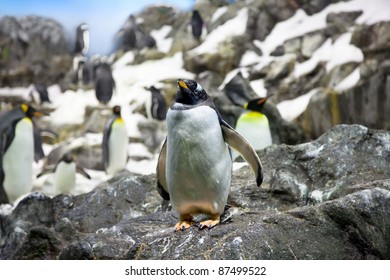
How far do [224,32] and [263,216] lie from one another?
498cm

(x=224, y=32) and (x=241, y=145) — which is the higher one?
(x=241, y=145)

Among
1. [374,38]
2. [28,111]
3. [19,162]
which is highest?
[374,38]

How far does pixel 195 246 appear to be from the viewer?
65.2 inches

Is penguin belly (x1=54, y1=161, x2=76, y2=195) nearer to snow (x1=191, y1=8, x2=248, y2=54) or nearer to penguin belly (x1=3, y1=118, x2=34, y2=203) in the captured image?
penguin belly (x1=3, y1=118, x2=34, y2=203)

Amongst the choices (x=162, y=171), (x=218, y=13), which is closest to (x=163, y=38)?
(x=218, y=13)

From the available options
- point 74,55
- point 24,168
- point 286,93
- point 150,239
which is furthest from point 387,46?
point 74,55

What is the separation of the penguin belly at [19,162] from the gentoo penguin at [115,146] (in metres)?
0.93

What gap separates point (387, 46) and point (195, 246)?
3328 millimetres

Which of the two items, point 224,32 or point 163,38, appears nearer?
point 224,32

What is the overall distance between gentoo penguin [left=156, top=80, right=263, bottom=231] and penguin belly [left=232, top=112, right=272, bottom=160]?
1.60 m

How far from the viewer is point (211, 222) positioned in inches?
68.5

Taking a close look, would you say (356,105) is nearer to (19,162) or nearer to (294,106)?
(294,106)

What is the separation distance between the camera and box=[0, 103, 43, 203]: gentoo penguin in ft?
11.6
